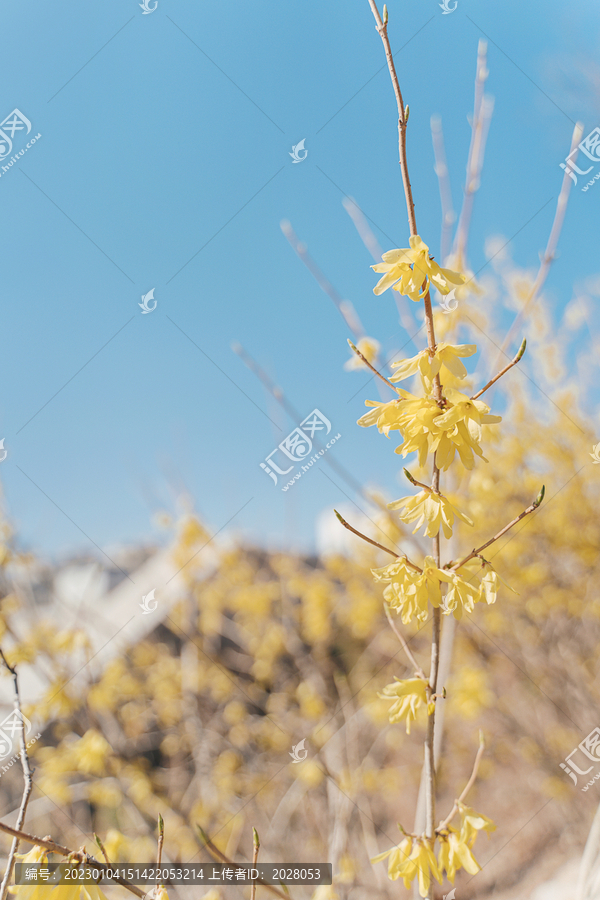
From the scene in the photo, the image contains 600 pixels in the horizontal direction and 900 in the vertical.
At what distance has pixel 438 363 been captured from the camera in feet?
3.09

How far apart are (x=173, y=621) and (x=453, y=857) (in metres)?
4.43

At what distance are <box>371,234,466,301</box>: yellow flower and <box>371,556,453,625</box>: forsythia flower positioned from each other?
1.87 feet

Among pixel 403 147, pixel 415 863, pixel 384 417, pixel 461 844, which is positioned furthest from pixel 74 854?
pixel 403 147

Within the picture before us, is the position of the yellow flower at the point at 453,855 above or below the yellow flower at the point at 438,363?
below

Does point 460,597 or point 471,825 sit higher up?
point 460,597

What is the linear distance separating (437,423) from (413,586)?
336 millimetres

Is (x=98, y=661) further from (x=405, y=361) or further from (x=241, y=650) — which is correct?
(x=405, y=361)

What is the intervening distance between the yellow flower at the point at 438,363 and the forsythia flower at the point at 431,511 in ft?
0.82

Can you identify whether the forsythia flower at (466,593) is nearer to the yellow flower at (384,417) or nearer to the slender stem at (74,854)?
the yellow flower at (384,417)

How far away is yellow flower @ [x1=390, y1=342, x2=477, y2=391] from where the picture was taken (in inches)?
Answer: 37.4

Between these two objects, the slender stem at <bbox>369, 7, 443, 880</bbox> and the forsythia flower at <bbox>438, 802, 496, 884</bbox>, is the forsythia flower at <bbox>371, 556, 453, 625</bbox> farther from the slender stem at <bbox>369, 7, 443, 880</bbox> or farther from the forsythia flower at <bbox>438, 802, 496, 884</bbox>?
the forsythia flower at <bbox>438, 802, 496, 884</bbox>

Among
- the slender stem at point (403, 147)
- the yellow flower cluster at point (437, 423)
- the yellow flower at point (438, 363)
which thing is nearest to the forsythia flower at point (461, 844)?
the yellow flower cluster at point (437, 423)

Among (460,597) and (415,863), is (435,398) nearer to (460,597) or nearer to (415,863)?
(460,597)

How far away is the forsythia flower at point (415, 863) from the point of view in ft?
3.18
